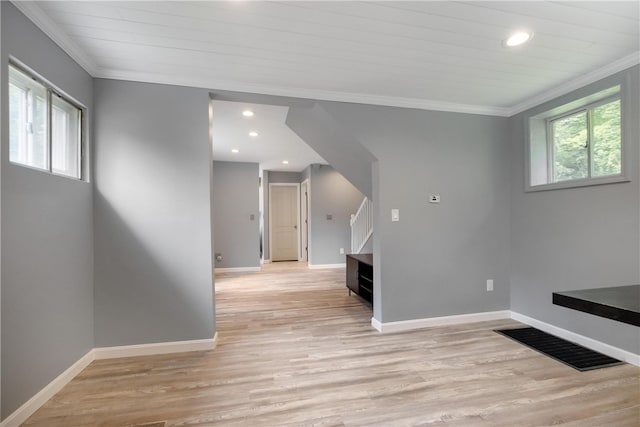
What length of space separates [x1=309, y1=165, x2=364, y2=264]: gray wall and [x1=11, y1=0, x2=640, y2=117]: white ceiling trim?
12.6 ft

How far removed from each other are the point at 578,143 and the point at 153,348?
169 inches

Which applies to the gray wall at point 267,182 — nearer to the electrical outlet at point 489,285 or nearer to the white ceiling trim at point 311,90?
the white ceiling trim at point 311,90

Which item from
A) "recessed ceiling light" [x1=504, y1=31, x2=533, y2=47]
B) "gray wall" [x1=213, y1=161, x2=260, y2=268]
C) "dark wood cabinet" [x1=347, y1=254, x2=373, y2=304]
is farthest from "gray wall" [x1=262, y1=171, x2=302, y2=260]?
"recessed ceiling light" [x1=504, y1=31, x2=533, y2=47]

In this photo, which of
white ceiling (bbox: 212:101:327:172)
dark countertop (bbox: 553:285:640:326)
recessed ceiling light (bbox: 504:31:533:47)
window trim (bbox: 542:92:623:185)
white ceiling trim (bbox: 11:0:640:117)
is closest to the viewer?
dark countertop (bbox: 553:285:640:326)

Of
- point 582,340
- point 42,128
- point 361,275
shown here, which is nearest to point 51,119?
point 42,128

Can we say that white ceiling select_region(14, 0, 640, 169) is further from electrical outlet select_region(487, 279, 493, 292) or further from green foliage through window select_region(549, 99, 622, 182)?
electrical outlet select_region(487, 279, 493, 292)

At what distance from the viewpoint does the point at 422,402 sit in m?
1.77

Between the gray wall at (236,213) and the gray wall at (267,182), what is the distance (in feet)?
3.66

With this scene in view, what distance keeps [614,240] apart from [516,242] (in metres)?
0.89

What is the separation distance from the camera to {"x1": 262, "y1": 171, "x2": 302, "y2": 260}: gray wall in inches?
296

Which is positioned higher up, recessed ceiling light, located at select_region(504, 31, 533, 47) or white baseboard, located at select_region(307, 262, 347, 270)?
recessed ceiling light, located at select_region(504, 31, 533, 47)

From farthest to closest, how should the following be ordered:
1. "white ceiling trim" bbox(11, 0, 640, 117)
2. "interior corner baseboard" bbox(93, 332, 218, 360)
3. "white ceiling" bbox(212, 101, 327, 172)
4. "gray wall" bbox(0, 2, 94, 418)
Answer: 1. "white ceiling" bbox(212, 101, 327, 172)
2. "interior corner baseboard" bbox(93, 332, 218, 360)
3. "white ceiling trim" bbox(11, 0, 640, 117)
4. "gray wall" bbox(0, 2, 94, 418)

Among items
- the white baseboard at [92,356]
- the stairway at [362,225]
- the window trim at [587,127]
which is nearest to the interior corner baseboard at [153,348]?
the white baseboard at [92,356]

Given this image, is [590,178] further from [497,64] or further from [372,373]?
[372,373]
